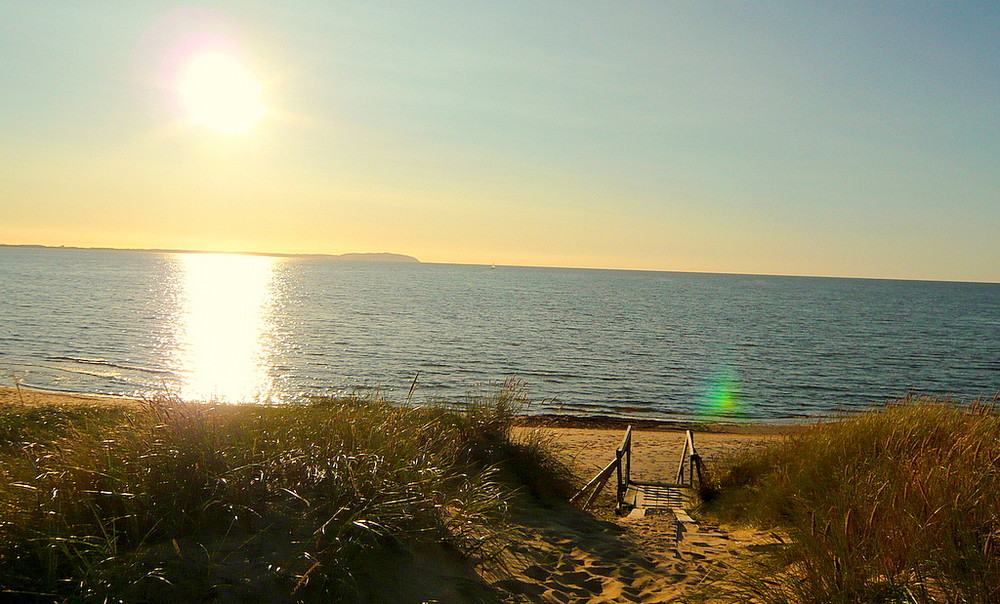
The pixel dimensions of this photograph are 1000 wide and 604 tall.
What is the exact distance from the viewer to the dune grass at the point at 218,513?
13.1ft

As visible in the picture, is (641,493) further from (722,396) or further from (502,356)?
(502,356)

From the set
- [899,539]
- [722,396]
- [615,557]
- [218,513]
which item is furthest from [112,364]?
[899,539]

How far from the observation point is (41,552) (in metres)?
3.93

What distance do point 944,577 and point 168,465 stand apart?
5.55m

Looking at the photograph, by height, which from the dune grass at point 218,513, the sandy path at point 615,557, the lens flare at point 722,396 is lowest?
the lens flare at point 722,396

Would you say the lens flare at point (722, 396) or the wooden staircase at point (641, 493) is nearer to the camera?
the wooden staircase at point (641, 493)

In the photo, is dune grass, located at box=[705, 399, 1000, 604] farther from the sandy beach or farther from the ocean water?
the ocean water

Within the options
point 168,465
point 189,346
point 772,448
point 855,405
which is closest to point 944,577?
point 168,465

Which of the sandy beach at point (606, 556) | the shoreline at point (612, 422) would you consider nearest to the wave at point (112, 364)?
the shoreline at point (612, 422)

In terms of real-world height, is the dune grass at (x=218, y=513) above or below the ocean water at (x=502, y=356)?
above

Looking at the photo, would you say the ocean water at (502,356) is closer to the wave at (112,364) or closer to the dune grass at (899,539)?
the wave at (112,364)

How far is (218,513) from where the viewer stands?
4684mm

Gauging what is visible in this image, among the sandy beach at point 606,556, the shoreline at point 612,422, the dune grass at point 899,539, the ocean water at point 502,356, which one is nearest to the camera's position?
the dune grass at point 899,539

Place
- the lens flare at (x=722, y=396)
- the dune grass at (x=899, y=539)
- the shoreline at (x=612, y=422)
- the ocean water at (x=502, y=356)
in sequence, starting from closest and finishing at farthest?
1. the dune grass at (x=899, y=539)
2. the shoreline at (x=612, y=422)
3. the lens flare at (x=722, y=396)
4. the ocean water at (x=502, y=356)
